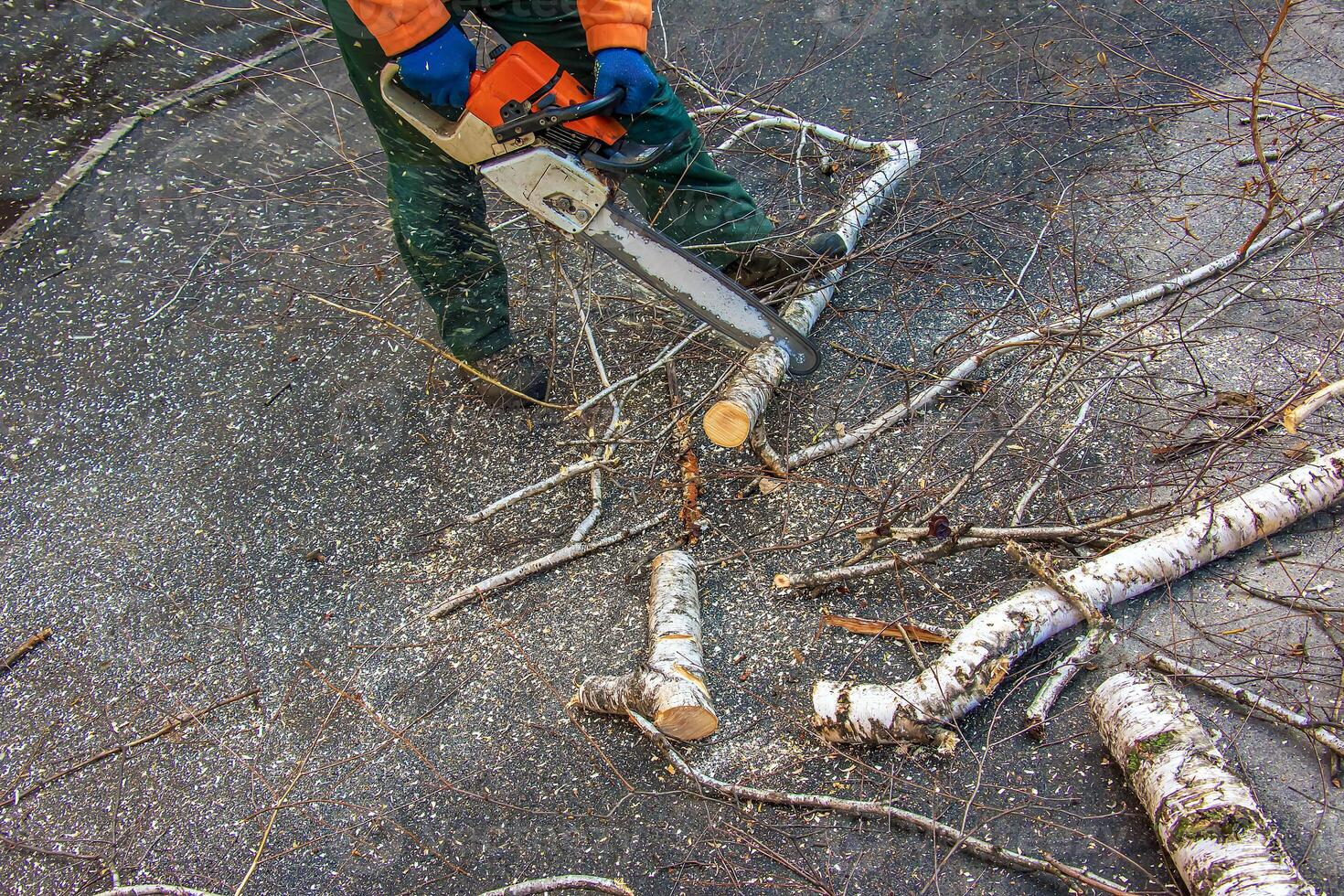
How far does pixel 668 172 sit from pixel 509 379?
2.79 ft

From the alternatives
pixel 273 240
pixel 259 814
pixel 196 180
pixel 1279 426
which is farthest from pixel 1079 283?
pixel 196 180

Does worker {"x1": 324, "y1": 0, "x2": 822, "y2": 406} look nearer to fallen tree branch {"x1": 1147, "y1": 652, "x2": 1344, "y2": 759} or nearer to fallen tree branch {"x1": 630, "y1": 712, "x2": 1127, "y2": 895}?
fallen tree branch {"x1": 630, "y1": 712, "x2": 1127, "y2": 895}

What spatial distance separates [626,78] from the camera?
2.45 meters

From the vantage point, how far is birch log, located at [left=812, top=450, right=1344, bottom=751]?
192cm

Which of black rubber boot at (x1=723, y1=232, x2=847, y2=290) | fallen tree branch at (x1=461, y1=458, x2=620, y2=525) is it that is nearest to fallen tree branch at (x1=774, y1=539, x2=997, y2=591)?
fallen tree branch at (x1=461, y1=458, x2=620, y2=525)

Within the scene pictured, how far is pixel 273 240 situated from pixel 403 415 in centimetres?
139

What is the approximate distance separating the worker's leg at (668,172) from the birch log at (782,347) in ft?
0.95

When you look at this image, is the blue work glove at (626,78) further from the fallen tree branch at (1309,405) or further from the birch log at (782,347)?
the fallen tree branch at (1309,405)

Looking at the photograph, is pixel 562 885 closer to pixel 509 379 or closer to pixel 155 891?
pixel 155 891

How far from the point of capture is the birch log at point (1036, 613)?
1919mm

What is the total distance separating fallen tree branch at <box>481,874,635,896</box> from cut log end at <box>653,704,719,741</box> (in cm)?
33

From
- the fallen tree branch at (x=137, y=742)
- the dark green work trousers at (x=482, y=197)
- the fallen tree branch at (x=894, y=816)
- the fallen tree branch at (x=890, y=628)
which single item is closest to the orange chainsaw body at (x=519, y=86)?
the dark green work trousers at (x=482, y=197)

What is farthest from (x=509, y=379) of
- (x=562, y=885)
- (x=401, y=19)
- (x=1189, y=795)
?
(x=1189, y=795)

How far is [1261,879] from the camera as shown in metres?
1.52
